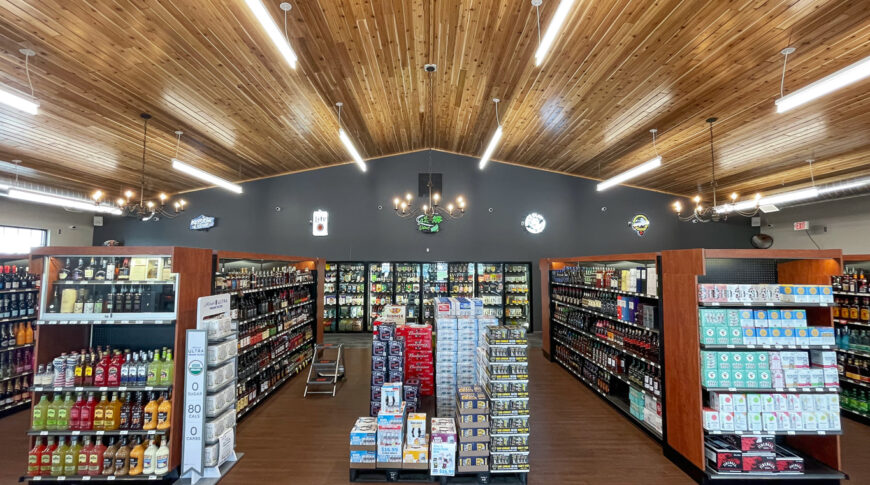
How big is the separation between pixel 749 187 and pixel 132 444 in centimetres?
1296

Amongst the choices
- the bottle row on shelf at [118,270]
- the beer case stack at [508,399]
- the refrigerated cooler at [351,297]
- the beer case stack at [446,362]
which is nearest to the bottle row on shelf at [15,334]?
the bottle row on shelf at [118,270]

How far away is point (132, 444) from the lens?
12.3 ft

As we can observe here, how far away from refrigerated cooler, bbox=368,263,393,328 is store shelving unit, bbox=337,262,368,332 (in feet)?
0.58

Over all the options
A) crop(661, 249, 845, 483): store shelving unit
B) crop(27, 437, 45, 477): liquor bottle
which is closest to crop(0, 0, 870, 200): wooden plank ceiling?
crop(661, 249, 845, 483): store shelving unit

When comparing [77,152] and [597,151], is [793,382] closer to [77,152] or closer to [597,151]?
[597,151]

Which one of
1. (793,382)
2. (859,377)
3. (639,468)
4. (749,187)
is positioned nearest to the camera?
(793,382)

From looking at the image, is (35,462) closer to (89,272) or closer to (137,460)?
(137,460)

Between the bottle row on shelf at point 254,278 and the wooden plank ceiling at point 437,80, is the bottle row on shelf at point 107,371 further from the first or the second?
the wooden plank ceiling at point 437,80

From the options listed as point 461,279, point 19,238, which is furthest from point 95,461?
point 19,238

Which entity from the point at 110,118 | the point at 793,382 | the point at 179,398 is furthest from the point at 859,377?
the point at 110,118

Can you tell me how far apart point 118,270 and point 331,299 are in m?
7.19

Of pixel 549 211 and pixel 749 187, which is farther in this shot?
pixel 549 211

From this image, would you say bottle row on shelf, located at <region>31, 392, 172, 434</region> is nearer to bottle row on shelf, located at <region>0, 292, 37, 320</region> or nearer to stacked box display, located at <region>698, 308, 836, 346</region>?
bottle row on shelf, located at <region>0, 292, 37, 320</region>

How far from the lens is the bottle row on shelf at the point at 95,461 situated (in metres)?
3.60
